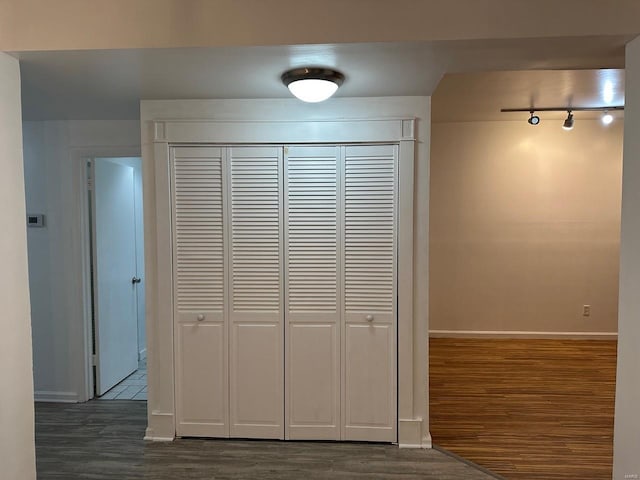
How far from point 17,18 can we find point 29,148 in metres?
1.93

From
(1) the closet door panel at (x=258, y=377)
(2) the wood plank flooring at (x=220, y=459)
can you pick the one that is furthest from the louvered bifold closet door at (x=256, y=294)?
(2) the wood plank flooring at (x=220, y=459)

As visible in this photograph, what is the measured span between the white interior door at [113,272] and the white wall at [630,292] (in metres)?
3.73

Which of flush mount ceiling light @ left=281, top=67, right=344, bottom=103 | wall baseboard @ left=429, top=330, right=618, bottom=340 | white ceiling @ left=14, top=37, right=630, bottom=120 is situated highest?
white ceiling @ left=14, top=37, right=630, bottom=120

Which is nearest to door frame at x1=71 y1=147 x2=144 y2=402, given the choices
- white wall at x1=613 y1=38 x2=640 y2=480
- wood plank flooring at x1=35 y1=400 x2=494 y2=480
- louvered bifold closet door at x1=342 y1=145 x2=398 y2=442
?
wood plank flooring at x1=35 y1=400 x2=494 y2=480

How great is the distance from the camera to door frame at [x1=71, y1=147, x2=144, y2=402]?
Answer: 138 inches

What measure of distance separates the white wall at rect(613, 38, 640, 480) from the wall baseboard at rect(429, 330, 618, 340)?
335 cm

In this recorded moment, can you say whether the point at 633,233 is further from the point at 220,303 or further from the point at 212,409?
the point at 212,409

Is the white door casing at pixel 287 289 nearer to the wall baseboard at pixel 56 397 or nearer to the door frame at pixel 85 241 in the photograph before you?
the door frame at pixel 85 241

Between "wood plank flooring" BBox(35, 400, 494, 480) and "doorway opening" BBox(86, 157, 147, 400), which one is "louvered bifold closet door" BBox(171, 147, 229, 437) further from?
Answer: "doorway opening" BBox(86, 157, 147, 400)


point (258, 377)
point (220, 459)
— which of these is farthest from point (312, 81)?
point (220, 459)

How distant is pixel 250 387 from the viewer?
9.52 feet

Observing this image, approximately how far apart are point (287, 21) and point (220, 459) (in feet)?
8.41

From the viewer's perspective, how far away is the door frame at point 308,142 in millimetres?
2742

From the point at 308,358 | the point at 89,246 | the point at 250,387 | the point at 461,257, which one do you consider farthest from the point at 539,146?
the point at 89,246
